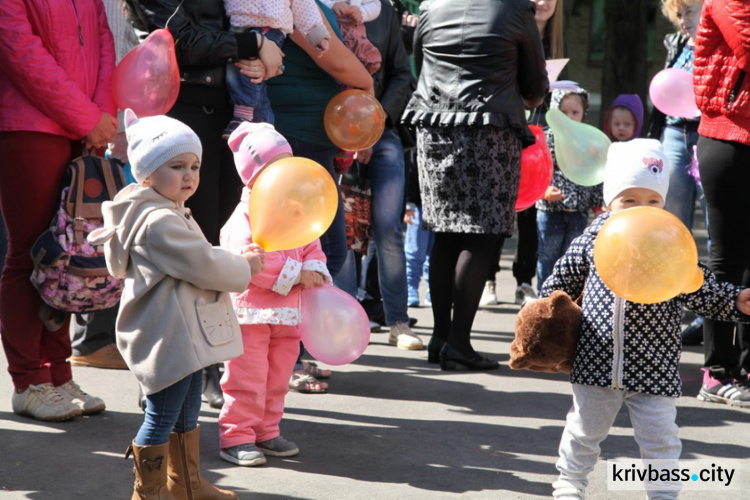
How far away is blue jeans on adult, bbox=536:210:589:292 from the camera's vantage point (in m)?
7.50

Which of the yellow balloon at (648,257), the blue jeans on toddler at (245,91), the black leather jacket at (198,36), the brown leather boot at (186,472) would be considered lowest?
the brown leather boot at (186,472)

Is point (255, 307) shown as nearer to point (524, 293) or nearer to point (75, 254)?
point (75, 254)

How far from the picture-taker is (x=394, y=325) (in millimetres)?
6582

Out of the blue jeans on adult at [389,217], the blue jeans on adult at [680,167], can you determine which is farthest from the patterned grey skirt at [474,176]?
the blue jeans on adult at [680,167]

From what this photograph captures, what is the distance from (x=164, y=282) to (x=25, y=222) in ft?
4.80

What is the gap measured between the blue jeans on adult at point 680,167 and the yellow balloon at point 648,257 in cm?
347

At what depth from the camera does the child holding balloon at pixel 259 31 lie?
4547 millimetres

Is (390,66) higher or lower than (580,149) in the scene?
higher

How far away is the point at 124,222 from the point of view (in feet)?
10.8

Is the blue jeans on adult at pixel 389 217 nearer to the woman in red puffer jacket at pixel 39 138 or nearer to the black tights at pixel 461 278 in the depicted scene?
the black tights at pixel 461 278

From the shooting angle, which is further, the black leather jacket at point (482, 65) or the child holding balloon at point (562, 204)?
the child holding balloon at point (562, 204)

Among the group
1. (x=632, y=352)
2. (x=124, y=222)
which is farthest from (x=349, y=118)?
(x=632, y=352)

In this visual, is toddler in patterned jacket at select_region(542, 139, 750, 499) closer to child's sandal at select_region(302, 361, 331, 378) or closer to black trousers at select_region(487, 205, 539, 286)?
child's sandal at select_region(302, 361, 331, 378)

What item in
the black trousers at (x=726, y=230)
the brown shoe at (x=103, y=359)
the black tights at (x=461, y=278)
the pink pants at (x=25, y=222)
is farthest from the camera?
the black tights at (x=461, y=278)
